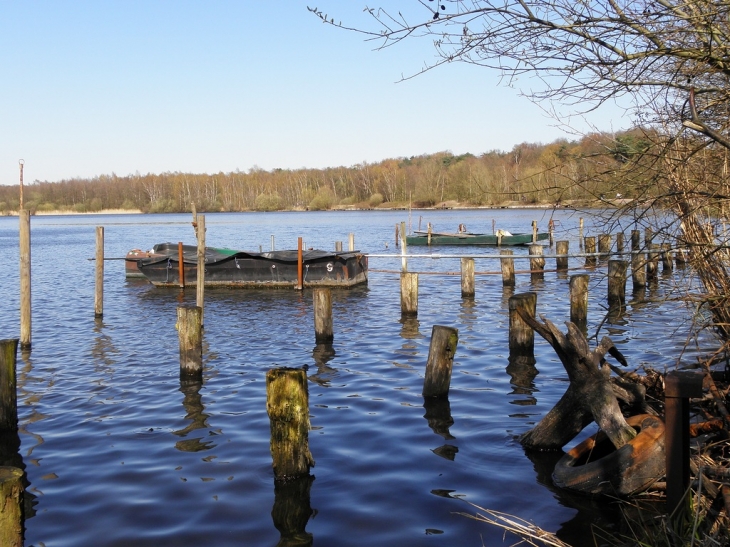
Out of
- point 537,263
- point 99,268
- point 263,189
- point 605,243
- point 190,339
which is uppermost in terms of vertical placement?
point 263,189

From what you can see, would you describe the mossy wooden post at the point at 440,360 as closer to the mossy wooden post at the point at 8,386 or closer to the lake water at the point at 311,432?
the lake water at the point at 311,432

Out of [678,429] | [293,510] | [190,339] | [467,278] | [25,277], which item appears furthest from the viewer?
[467,278]

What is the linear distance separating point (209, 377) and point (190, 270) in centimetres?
1275

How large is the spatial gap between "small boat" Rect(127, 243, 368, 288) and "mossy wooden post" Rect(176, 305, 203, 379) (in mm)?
11231

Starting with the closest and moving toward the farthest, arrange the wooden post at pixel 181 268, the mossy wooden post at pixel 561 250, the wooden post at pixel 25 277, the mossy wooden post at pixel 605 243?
the mossy wooden post at pixel 605 243
the wooden post at pixel 25 277
the wooden post at pixel 181 268
the mossy wooden post at pixel 561 250

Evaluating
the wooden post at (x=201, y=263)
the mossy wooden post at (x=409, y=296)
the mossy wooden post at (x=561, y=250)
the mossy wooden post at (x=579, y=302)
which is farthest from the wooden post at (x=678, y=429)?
the mossy wooden post at (x=561, y=250)

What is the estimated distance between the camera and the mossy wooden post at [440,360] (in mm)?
9125

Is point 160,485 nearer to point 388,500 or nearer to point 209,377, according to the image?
point 388,500

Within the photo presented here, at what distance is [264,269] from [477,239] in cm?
2038

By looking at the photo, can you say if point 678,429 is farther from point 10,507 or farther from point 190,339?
point 190,339

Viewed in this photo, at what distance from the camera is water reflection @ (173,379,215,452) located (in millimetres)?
8227

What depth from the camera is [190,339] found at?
36.2 feet

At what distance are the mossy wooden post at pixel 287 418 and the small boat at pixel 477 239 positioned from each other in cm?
3272

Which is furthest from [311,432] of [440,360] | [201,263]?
[201,263]
